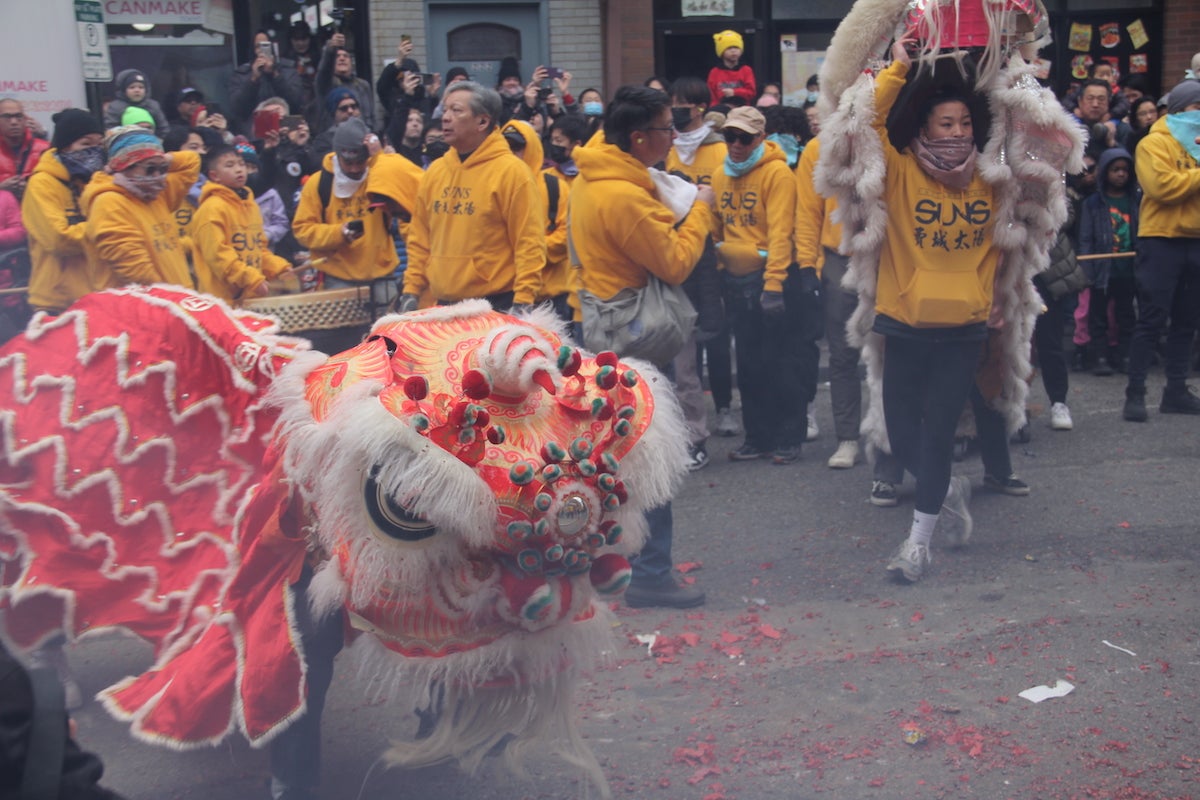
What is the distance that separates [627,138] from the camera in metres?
4.99

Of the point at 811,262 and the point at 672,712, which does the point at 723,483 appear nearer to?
the point at 811,262

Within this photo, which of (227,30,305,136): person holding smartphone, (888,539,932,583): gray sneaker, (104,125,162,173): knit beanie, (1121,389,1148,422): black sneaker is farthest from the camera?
(227,30,305,136): person holding smartphone

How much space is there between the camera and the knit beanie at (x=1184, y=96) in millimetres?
7496

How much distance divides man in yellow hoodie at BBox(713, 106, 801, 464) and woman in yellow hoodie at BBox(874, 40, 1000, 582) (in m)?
1.64

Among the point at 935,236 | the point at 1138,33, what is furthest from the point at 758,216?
the point at 1138,33

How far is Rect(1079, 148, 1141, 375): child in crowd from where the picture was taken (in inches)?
353

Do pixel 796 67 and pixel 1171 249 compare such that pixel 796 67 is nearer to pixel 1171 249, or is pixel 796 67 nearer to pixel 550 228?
pixel 1171 249

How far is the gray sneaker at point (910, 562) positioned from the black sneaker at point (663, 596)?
2.72ft

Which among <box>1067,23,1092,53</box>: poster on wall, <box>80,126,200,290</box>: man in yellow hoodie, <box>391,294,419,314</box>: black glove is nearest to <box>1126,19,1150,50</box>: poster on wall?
<box>1067,23,1092,53</box>: poster on wall

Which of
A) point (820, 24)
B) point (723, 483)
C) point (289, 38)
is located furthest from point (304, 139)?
point (820, 24)

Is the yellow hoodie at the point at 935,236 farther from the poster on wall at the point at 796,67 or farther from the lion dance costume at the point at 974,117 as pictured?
the poster on wall at the point at 796,67

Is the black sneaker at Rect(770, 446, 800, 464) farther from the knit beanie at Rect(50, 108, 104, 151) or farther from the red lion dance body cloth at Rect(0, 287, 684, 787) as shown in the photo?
the knit beanie at Rect(50, 108, 104, 151)

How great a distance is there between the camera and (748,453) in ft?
23.7

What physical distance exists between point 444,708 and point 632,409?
2.74 ft
